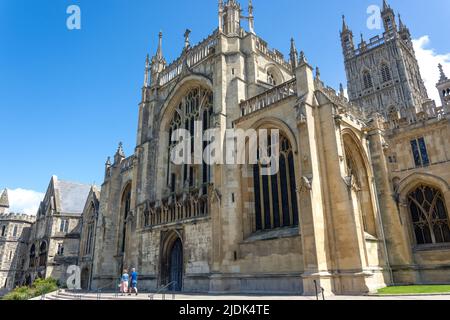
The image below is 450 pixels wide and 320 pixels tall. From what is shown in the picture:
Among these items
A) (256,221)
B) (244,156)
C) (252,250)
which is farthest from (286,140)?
(252,250)

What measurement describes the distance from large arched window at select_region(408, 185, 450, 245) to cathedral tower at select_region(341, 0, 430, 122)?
1136 inches

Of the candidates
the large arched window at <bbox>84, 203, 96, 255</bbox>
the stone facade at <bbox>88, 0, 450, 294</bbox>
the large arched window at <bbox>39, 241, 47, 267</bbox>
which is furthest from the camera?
the large arched window at <bbox>39, 241, 47, 267</bbox>

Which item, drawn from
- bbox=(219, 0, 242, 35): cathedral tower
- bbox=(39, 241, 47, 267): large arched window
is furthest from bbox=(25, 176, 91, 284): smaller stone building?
bbox=(219, 0, 242, 35): cathedral tower

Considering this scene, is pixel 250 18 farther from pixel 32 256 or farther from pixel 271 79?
pixel 32 256

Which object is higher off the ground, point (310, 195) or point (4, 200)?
point (4, 200)

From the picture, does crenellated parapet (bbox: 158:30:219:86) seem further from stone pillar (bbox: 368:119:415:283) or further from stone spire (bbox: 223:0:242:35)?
stone pillar (bbox: 368:119:415:283)

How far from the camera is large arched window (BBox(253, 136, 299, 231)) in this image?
16031 millimetres

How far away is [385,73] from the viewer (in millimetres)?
48844

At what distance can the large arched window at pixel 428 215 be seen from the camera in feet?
55.8

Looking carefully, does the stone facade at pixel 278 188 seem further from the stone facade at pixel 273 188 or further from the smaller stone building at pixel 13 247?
the smaller stone building at pixel 13 247

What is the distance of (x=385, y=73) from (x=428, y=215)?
123 ft

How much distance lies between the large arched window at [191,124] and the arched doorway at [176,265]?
348 cm

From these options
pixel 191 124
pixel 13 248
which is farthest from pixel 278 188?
pixel 13 248
